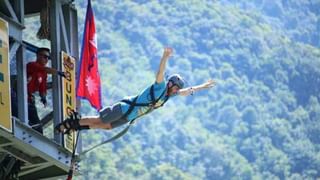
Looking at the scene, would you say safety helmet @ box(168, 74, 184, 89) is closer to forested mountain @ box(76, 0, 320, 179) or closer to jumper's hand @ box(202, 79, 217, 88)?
jumper's hand @ box(202, 79, 217, 88)

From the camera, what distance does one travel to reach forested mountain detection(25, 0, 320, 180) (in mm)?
115812

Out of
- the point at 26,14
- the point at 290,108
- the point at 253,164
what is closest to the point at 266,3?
the point at 290,108

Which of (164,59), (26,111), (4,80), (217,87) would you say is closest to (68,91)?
(26,111)

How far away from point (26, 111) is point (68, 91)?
4.64 feet

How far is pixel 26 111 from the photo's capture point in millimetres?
17078

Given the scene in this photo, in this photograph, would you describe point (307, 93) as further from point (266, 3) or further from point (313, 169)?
point (266, 3)

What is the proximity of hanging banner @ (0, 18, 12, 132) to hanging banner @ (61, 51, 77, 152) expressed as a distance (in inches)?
64.0

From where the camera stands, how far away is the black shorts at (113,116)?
16.5 metres

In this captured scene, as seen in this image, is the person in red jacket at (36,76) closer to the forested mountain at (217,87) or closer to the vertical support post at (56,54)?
the vertical support post at (56,54)

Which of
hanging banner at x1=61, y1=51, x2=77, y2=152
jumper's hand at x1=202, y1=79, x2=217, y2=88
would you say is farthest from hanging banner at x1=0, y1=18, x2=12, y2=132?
jumper's hand at x1=202, y1=79, x2=217, y2=88

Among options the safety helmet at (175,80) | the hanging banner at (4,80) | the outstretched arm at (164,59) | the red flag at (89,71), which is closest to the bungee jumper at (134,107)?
the safety helmet at (175,80)

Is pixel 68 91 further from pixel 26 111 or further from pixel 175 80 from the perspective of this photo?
pixel 175 80

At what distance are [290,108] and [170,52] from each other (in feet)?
383

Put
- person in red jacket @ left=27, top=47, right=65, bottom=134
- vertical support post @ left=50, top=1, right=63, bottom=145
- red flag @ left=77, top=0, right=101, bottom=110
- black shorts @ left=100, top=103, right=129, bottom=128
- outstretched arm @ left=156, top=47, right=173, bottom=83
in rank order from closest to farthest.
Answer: outstretched arm @ left=156, top=47, right=173, bottom=83 → black shorts @ left=100, top=103, right=129, bottom=128 → person in red jacket @ left=27, top=47, right=65, bottom=134 → vertical support post @ left=50, top=1, right=63, bottom=145 → red flag @ left=77, top=0, right=101, bottom=110
